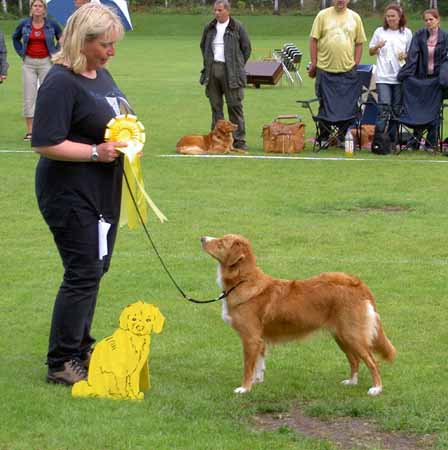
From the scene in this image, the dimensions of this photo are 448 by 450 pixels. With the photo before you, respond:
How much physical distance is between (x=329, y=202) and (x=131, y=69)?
2280 centimetres

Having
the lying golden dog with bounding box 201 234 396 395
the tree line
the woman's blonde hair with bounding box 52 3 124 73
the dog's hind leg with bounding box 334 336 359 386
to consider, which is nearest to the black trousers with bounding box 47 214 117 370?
the lying golden dog with bounding box 201 234 396 395

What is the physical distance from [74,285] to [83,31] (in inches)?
52.8

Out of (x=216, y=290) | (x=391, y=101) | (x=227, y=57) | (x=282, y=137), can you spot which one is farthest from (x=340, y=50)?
(x=216, y=290)

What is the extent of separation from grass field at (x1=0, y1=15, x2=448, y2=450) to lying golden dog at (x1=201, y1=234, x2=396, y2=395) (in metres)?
0.23

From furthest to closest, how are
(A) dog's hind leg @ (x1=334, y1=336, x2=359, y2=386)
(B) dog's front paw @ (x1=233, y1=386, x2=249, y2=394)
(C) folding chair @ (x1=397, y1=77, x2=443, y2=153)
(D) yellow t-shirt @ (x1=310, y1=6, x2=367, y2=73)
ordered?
(D) yellow t-shirt @ (x1=310, y1=6, x2=367, y2=73) < (C) folding chair @ (x1=397, y1=77, x2=443, y2=153) < (A) dog's hind leg @ (x1=334, y1=336, x2=359, y2=386) < (B) dog's front paw @ (x1=233, y1=386, x2=249, y2=394)

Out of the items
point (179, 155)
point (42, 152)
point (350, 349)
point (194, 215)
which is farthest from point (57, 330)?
point (179, 155)

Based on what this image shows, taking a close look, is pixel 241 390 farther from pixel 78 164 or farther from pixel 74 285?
pixel 78 164

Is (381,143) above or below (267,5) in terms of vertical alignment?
above

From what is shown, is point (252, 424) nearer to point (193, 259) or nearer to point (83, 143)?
point (83, 143)

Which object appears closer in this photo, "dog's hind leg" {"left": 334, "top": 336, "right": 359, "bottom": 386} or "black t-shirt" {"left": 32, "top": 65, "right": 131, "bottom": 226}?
"black t-shirt" {"left": 32, "top": 65, "right": 131, "bottom": 226}

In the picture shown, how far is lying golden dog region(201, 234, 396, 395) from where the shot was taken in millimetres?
5609

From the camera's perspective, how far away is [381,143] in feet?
49.8

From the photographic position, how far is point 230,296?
5738mm

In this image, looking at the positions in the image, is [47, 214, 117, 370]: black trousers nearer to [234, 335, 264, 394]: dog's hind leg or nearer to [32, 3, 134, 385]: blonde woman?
[32, 3, 134, 385]: blonde woman
